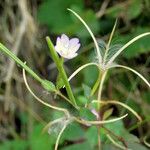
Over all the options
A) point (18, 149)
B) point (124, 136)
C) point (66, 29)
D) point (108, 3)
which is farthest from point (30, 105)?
point (124, 136)

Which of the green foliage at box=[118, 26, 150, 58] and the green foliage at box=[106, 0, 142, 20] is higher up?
the green foliage at box=[106, 0, 142, 20]

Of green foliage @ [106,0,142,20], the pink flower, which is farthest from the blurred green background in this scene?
the pink flower

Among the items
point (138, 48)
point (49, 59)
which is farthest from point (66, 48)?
point (49, 59)

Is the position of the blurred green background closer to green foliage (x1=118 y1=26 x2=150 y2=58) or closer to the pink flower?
green foliage (x1=118 y1=26 x2=150 y2=58)

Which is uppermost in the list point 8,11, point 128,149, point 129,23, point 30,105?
point 8,11

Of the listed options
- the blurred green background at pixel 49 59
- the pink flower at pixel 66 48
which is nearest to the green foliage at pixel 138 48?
the blurred green background at pixel 49 59

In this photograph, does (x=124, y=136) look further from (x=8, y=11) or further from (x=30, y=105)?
(x=8, y=11)

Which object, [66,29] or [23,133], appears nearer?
[66,29]

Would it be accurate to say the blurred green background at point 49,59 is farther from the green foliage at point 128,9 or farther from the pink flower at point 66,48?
the pink flower at point 66,48
